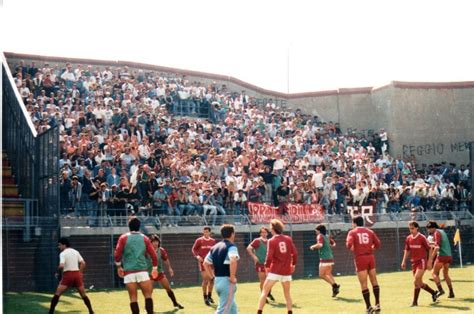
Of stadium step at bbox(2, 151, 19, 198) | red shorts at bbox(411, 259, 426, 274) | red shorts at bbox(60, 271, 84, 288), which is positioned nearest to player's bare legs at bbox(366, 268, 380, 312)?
red shorts at bbox(411, 259, 426, 274)

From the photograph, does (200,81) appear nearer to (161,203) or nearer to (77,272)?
(161,203)

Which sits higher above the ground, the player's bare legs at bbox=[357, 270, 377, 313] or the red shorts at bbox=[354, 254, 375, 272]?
the red shorts at bbox=[354, 254, 375, 272]

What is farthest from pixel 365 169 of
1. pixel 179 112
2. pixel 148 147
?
pixel 148 147

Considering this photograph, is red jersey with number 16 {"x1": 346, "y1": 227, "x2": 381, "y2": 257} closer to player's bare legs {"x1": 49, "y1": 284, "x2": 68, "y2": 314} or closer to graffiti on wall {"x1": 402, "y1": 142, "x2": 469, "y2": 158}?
player's bare legs {"x1": 49, "y1": 284, "x2": 68, "y2": 314}

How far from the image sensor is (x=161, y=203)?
2650cm

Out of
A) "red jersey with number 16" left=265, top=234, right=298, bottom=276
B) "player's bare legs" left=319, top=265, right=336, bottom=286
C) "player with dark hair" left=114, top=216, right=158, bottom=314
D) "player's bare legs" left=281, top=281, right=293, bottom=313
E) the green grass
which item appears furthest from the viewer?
"player's bare legs" left=319, top=265, right=336, bottom=286

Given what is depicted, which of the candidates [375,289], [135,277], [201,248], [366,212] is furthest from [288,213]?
[135,277]

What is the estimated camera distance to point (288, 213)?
29891 mm

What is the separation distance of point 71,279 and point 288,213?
13.8m

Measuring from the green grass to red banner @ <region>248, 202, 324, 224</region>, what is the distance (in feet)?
11.3

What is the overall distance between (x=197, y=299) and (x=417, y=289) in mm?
6477

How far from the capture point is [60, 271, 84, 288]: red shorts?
1742cm

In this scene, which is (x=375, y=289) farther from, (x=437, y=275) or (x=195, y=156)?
(x=195, y=156)

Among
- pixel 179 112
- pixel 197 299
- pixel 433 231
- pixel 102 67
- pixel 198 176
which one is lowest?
pixel 197 299
